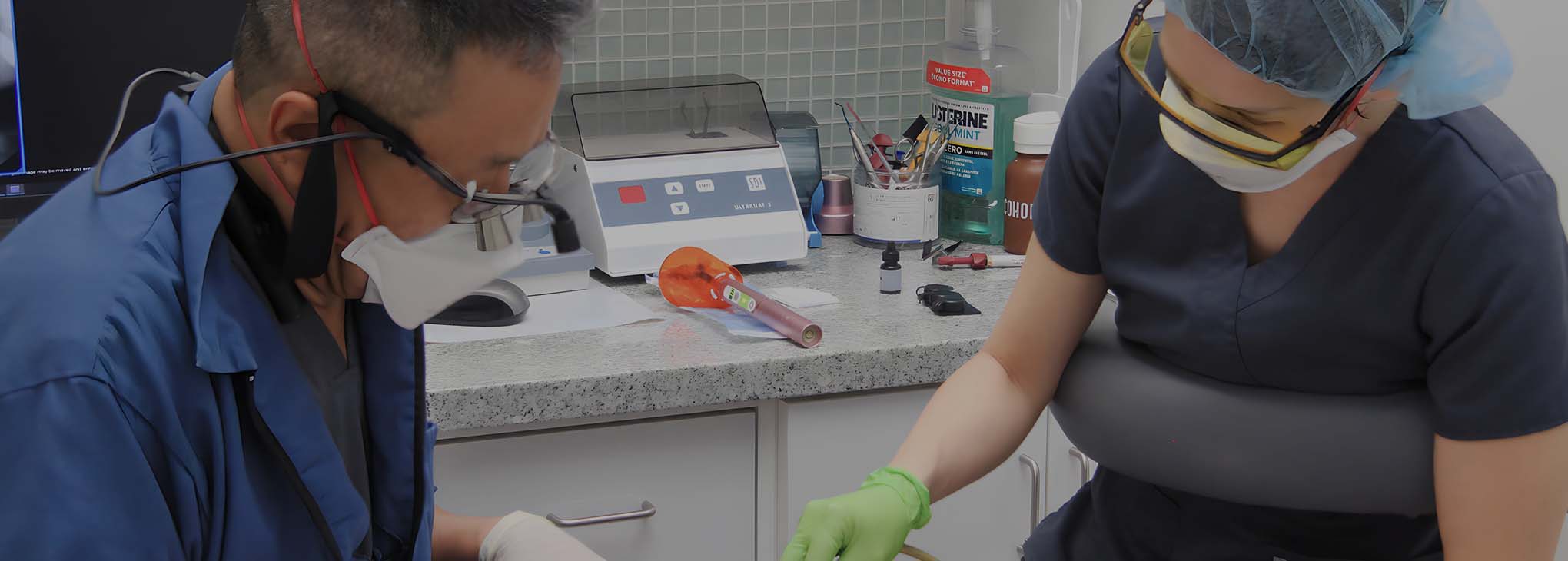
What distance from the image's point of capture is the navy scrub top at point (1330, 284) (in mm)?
1028

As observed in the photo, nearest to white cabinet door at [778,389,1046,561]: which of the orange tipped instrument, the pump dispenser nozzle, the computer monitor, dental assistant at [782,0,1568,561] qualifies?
the orange tipped instrument

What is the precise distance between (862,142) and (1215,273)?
1210 mm

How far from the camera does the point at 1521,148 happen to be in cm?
107

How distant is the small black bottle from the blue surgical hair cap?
1.02 meters

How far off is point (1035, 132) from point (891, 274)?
339mm

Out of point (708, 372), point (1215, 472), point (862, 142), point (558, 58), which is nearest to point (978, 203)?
point (862, 142)

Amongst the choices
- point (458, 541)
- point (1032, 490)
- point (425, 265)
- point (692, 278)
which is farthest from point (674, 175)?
point (425, 265)

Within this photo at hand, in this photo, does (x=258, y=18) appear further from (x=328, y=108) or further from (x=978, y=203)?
(x=978, y=203)

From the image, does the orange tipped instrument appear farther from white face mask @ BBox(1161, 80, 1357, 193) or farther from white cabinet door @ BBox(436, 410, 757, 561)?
white face mask @ BBox(1161, 80, 1357, 193)

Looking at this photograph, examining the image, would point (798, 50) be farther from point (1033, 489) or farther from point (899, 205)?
point (1033, 489)

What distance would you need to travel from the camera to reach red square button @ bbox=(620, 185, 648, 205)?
6.93 ft

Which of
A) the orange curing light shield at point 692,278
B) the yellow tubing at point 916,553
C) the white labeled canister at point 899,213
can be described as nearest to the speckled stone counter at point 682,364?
the orange curing light shield at point 692,278

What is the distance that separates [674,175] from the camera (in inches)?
84.9

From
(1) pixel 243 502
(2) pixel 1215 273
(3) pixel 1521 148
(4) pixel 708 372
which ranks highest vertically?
(3) pixel 1521 148
